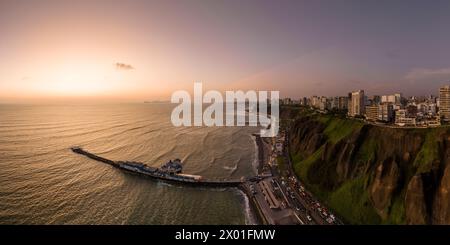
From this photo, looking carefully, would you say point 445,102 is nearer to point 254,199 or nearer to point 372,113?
point 372,113

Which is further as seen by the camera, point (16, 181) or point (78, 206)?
point (16, 181)

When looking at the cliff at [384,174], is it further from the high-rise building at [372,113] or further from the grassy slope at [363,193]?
the high-rise building at [372,113]

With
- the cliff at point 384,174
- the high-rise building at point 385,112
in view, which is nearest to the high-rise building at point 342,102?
the high-rise building at point 385,112

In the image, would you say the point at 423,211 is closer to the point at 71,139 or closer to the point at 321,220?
the point at 321,220

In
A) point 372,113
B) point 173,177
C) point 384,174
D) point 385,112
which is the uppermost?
point 385,112

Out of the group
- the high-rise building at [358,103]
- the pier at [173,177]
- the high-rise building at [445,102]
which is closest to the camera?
the pier at [173,177]

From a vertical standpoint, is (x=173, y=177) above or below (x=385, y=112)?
below

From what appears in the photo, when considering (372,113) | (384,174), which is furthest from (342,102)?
(384,174)

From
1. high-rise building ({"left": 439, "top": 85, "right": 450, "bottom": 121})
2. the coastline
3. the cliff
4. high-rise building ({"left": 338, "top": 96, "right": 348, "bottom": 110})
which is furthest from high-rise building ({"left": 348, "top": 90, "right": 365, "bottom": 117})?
high-rise building ({"left": 338, "top": 96, "right": 348, "bottom": 110})

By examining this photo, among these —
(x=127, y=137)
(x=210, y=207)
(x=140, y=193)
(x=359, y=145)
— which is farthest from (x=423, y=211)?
(x=127, y=137)
